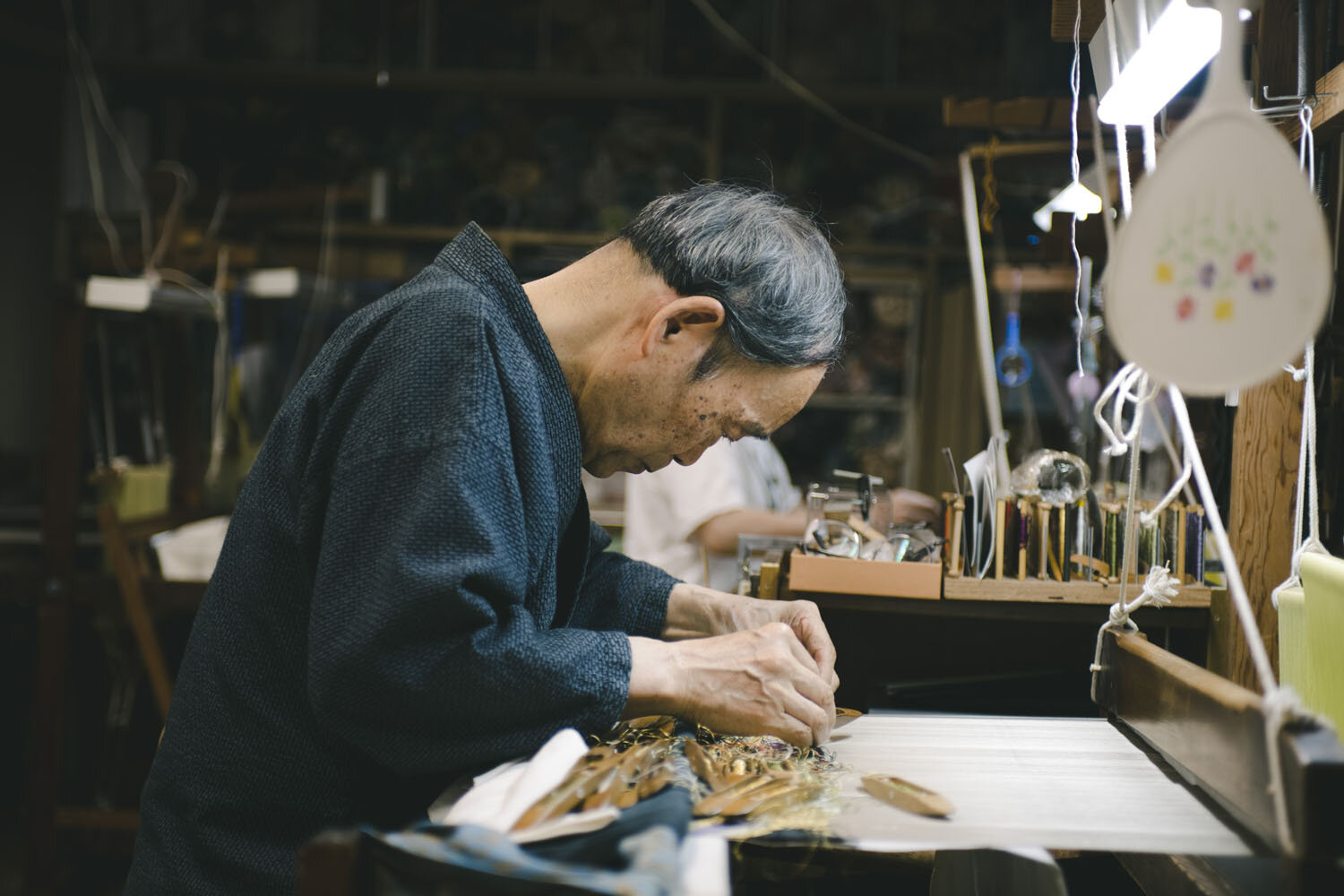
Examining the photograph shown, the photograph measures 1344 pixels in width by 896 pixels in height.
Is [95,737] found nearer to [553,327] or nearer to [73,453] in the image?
[73,453]

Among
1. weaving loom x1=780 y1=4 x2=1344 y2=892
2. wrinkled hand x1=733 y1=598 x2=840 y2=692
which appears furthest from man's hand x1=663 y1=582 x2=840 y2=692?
weaving loom x1=780 y1=4 x2=1344 y2=892

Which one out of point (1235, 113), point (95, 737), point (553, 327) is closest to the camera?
point (1235, 113)

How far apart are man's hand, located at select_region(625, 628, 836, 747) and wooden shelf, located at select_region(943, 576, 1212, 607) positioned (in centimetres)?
55

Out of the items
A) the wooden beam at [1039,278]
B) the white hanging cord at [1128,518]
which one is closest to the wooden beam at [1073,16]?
Result: the white hanging cord at [1128,518]

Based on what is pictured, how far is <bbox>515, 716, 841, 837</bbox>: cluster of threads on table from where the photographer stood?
77 centimetres

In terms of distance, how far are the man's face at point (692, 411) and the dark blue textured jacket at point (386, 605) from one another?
93 millimetres

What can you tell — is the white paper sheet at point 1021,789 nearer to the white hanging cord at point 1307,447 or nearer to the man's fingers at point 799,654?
the man's fingers at point 799,654

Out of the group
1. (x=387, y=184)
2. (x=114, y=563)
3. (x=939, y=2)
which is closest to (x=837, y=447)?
(x=939, y=2)

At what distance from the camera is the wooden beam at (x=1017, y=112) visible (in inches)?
71.1

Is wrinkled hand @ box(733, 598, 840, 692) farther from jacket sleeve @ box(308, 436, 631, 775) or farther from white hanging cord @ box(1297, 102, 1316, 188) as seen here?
white hanging cord @ box(1297, 102, 1316, 188)

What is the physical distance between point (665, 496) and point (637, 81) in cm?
202

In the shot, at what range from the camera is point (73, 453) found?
247 cm

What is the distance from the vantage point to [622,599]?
1.22 meters

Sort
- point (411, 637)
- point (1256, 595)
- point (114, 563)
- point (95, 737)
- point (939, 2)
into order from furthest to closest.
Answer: point (939, 2) < point (95, 737) < point (114, 563) < point (1256, 595) < point (411, 637)
